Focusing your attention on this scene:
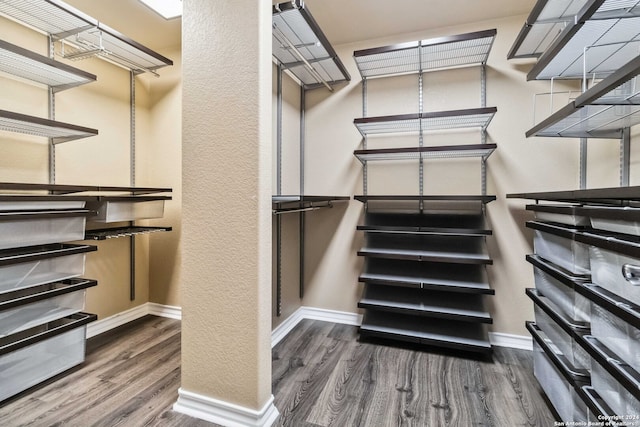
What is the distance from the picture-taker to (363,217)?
2.38 m

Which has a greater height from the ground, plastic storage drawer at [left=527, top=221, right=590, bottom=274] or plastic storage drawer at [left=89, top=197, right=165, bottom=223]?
plastic storage drawer at [left=89, top=197, right=165, bottom=223]

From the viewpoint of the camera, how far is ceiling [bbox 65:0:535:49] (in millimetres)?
1883

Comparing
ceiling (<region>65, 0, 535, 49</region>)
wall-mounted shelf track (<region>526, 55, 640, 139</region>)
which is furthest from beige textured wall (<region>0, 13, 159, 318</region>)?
wall-mounted shelf track (<region>526, 55, 640, 139</region>)

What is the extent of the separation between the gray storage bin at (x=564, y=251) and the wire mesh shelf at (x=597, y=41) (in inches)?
25.0

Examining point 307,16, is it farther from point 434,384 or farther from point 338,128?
point 434,384

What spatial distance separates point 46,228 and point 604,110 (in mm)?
2554

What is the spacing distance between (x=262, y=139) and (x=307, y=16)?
744 millimetres

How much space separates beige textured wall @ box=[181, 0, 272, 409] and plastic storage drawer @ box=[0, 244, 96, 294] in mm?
756

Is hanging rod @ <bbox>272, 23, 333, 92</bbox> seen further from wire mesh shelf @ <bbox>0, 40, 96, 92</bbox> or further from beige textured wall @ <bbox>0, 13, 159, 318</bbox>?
beige textured wall @ <bbox>0, 13, 159, 318</bbox>

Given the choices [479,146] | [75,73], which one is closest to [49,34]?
[75,73]

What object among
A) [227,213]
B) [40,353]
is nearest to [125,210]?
[40,353]

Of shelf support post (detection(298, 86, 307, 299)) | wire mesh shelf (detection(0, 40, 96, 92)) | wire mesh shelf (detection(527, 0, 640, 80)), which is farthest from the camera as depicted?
shelf support post (detection(298, 86, 307, 299))

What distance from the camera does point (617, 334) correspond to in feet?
2.88

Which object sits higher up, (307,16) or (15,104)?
(307,16)
